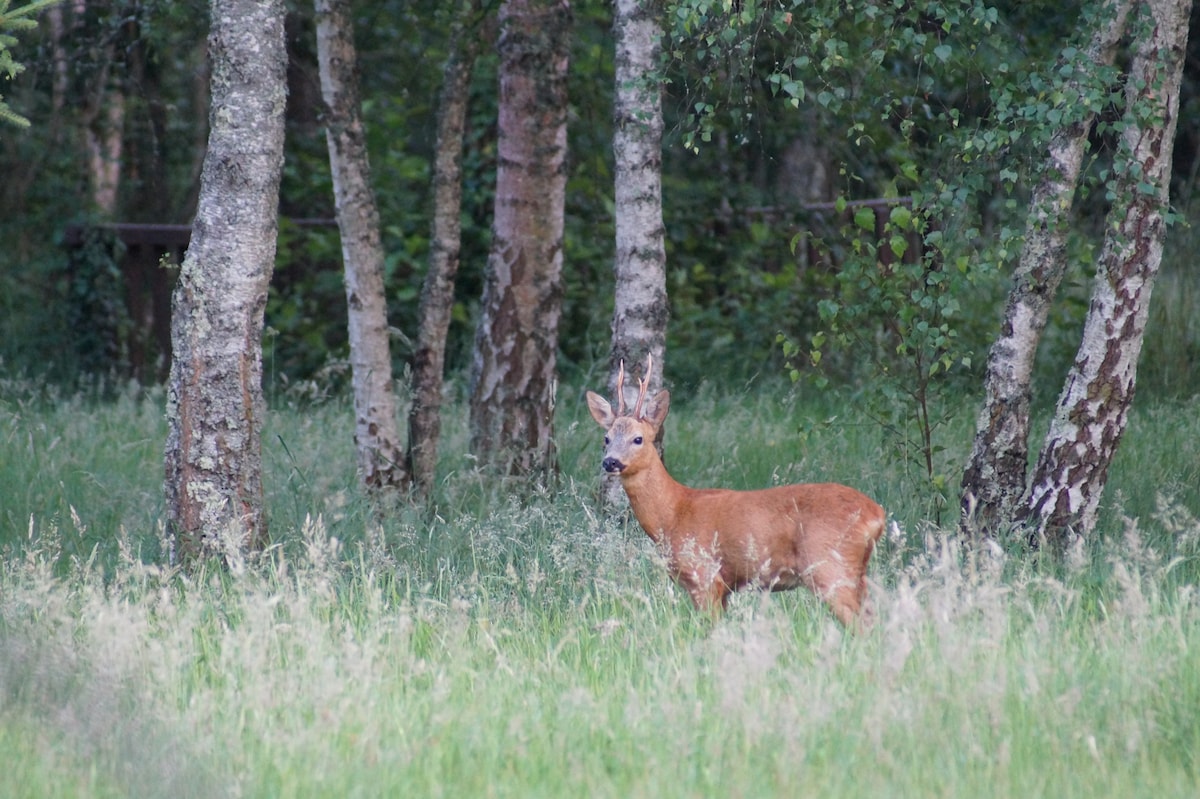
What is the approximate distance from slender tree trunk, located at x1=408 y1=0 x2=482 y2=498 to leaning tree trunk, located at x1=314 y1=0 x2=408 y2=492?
24cm

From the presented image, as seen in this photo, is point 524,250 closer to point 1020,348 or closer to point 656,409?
point 656,409

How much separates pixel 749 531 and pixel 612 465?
23.6 inches

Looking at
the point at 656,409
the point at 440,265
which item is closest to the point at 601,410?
the point at 656,409

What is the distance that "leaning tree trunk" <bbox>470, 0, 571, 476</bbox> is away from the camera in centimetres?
791

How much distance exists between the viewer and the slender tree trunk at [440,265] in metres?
7.91

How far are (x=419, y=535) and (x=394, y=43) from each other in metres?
7.07

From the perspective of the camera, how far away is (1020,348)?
6.37 metres

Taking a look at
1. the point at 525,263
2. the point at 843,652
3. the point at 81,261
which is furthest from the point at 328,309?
the point at 843,652

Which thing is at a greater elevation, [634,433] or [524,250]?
[524,250]

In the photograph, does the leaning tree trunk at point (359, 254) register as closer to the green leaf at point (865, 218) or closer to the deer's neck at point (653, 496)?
the deer's neck at point (653, 496)

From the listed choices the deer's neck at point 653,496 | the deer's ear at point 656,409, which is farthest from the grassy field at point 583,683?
the deer's ear at point 656,409

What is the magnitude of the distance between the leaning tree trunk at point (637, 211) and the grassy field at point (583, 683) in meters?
1.25

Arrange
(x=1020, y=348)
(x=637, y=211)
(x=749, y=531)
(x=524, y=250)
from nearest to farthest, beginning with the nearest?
(x=749, y=531)
(x=1020, y=348)
(x=637, y=211)
(x=524, y=250)

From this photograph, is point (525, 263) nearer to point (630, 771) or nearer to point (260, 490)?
point (260, 490)
